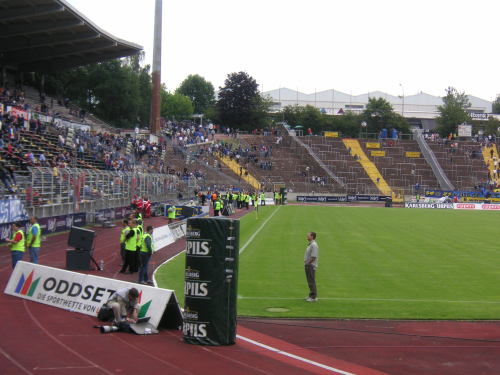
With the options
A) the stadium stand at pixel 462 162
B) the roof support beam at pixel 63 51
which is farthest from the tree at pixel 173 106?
the roof support beam at pixel 63 51

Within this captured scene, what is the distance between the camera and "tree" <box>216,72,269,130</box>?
365 ft

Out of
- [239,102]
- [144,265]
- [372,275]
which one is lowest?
[372,275]

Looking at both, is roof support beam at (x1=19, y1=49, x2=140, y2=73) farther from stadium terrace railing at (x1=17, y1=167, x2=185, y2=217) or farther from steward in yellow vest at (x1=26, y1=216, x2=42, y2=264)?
steward in yellow vest at (x1=26, y1=216, x2=42, y2=264)

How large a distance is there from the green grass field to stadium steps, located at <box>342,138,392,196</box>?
4911 centimetres

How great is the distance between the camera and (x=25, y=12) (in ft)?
148

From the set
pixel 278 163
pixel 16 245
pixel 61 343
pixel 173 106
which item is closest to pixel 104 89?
pixel 278 163

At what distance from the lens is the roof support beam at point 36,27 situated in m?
48.8

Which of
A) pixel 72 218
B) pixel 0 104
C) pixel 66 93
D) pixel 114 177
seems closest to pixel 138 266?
pixel 72 218

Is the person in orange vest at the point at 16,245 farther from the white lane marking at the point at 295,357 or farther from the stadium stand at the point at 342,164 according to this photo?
the stadium stand at the point at 342,164

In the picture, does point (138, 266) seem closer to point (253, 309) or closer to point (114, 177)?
point (253, 309)

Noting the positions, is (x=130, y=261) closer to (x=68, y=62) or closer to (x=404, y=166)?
(x=68, y=62)

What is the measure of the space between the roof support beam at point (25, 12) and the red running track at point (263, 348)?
3570 centimetres

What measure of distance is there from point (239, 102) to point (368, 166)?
31.2 m

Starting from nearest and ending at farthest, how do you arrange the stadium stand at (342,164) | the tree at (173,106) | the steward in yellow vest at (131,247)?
1. the steward in yellow vest at (131,247)
2. the stadium stand at (342,164)
3. the tree at (173,106)
